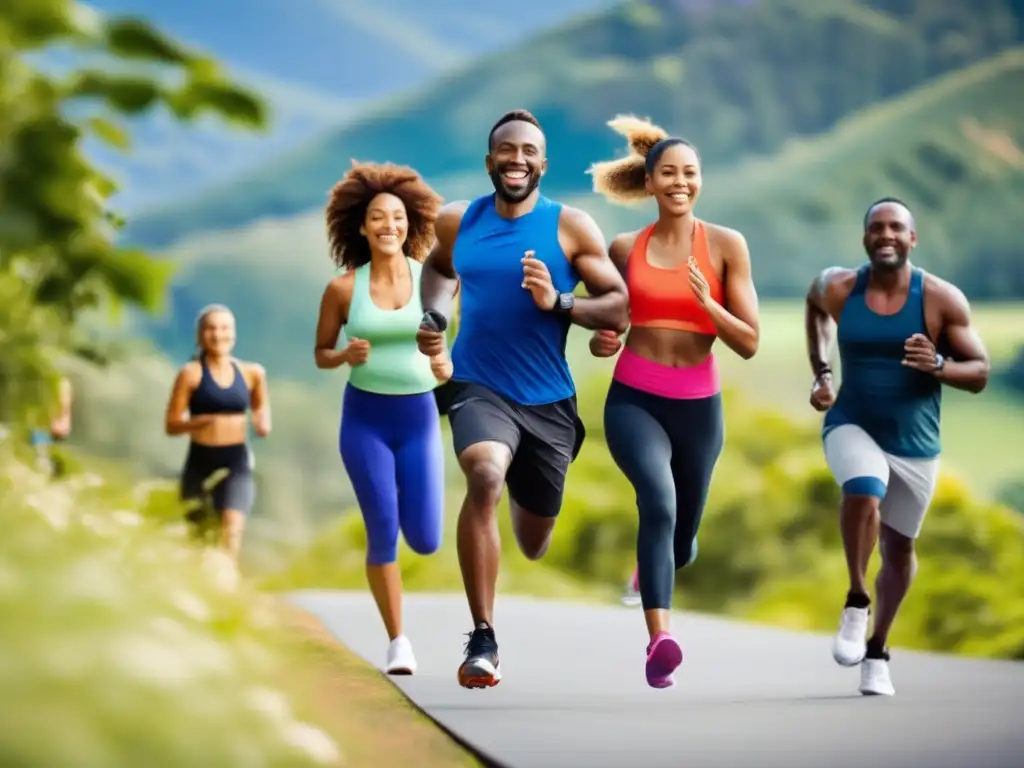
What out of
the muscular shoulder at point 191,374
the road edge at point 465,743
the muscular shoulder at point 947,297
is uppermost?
the muscular shoulder at point 191,374

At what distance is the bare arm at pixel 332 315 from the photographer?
6773 millimetres

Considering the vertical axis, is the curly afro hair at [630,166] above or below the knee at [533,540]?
above

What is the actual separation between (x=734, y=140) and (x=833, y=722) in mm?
16452

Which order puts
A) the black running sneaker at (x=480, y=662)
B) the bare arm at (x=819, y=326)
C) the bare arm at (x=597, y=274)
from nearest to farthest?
the black running sneaker at (x=480, y=662), the bare arm at (x=597, y=274), the bare arm at (x=819, y=326)

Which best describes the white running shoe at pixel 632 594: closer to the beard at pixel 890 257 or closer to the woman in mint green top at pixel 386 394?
the woman in mint green top at pixel 386 394

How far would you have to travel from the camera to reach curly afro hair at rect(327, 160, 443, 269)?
6.89 metres

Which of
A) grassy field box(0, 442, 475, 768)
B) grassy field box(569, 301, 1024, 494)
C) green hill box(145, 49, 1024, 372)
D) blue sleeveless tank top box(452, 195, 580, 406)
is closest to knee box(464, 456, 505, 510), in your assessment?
blue sleeveless tank top box(452, 195, 580, 406)

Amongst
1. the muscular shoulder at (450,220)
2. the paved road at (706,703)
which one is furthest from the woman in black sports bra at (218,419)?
the muscular shoulder at (450,220)

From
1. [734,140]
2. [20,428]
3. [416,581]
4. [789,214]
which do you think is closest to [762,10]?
[734,140]

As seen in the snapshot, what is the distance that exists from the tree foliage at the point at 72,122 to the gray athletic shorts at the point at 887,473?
391 cm

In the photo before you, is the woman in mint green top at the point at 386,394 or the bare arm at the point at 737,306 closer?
the bare arm at the point at 737,306

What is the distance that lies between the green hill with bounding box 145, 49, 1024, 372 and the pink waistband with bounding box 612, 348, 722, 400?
1114 centimetres

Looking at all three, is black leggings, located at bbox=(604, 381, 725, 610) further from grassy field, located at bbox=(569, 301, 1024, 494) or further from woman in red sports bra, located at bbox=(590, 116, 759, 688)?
grassy field, located at bbox=(569, 301, 1024, 494)

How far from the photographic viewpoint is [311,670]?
6367mm
